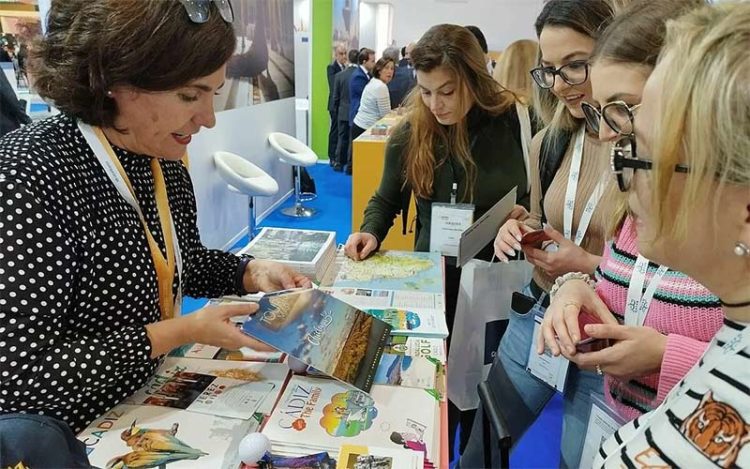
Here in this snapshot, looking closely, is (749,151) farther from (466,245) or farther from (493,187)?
(493,187)

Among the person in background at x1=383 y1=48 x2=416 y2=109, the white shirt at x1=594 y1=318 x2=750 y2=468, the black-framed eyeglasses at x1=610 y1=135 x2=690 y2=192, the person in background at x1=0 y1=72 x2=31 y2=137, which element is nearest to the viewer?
the white shirt at x1=594 y1=318 x2=750 y2=468

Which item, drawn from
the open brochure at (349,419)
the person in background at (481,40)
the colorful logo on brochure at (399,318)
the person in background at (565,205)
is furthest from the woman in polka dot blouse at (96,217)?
the person in background at (481,40)

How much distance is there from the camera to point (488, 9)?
11531mm

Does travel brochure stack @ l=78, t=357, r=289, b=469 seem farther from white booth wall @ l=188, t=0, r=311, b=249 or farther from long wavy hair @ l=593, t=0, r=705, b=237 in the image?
white booth wall @ l=188, t=0, r=311, b=249

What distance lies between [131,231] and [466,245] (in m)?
0.90

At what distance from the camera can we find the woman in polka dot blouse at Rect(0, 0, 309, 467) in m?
0.80

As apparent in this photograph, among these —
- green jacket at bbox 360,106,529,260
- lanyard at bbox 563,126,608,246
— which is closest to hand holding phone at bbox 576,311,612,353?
lanyard at bbox 563,126,608,246

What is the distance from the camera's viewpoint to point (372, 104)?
6.78 m

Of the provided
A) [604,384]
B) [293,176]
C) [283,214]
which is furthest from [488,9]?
[604,384]

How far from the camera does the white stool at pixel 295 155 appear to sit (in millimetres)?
5352

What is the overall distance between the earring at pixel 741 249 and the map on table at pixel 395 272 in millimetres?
1018

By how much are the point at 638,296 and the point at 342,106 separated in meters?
6.89

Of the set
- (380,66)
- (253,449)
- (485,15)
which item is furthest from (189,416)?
(485,15)

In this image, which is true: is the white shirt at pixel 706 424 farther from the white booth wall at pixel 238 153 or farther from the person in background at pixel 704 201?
the white booth wall at pixel 238 153
